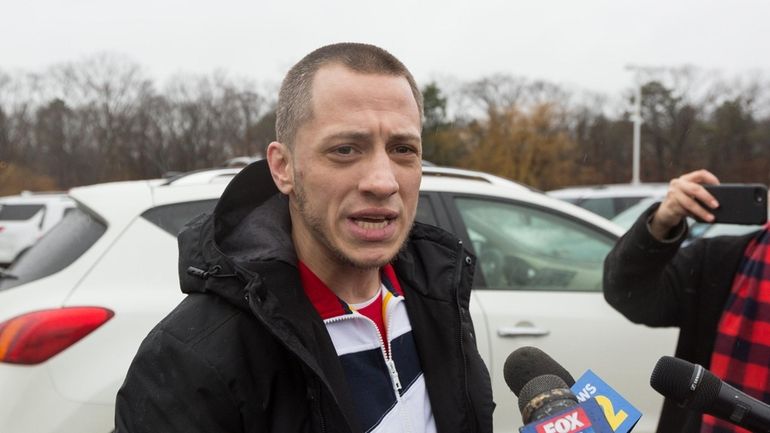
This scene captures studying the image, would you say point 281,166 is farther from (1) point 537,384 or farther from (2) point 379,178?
(1) point 537,384

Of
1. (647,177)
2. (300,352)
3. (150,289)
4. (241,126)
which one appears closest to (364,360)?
(300,352)

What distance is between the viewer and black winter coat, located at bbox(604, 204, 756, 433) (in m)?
2.12

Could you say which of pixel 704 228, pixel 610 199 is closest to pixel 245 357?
pixel 704 228

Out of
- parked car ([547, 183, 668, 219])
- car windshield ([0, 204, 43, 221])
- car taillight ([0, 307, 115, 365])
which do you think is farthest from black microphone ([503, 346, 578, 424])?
car windshield ([0, 204, 43, 221])

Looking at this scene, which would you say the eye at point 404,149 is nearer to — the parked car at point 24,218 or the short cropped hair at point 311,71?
the short cropped hair at point 311,71

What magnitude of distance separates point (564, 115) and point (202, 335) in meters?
45.3

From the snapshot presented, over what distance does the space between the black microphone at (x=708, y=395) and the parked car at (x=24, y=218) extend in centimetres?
1481

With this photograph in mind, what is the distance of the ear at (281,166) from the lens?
1.55 m

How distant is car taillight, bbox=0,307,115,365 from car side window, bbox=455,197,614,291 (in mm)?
1818

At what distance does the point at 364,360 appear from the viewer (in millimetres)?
1513

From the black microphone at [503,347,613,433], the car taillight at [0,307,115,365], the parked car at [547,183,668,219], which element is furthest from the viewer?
the parked car at [547,183,668,219]

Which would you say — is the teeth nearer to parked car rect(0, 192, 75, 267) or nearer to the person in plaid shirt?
the person in plaid shirt

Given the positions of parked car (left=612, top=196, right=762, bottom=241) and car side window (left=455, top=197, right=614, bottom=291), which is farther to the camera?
parked car (left=612, top=196, right=762, bottom=241)

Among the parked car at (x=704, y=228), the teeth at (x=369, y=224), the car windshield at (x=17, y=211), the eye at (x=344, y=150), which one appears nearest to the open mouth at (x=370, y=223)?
the teeth at (x=369, y=224)
